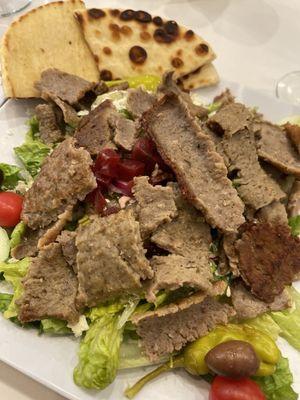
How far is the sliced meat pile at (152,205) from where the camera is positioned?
2.98 metres

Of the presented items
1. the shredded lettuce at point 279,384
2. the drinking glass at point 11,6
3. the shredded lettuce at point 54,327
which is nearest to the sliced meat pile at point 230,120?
the shredded lettuce at point 279,384

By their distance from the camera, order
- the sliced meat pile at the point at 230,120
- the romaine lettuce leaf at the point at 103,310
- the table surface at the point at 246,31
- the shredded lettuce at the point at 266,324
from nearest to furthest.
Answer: the romaine lettuce leaf at the point at 103,310, the shredded lettuce at the point at 266,324, the sliced meat pile at the point at 230,120, the table surface at the point at 246,31

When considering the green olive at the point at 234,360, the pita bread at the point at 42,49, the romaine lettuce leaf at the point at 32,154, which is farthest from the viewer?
the pita bread at the point at 42,49

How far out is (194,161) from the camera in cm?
318

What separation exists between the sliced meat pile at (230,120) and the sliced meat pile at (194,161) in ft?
0.99

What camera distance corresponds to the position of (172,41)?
4.32 metres

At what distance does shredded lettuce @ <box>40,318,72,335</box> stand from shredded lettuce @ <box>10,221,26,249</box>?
0.60 metres

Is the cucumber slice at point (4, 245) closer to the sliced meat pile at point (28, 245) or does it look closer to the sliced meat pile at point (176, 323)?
the sliced meat pile at point (28, 245)

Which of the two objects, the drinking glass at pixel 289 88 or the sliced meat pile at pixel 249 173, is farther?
the drinking glass at pixel 289 88

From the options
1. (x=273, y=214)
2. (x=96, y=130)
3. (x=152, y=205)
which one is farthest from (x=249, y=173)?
Answer: (x=96, y=130)

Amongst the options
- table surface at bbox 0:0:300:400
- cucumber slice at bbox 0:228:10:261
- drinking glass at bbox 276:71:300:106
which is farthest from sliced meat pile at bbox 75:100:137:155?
drinking glass at bbox 276:71:300:106

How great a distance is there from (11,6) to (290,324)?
4264 mm

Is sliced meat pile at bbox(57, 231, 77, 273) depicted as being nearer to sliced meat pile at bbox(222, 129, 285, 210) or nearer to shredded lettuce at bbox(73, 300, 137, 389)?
shredded lettuce at bbox(73, 300, 137, 389)

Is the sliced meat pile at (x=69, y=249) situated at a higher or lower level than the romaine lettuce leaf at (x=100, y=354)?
higher
